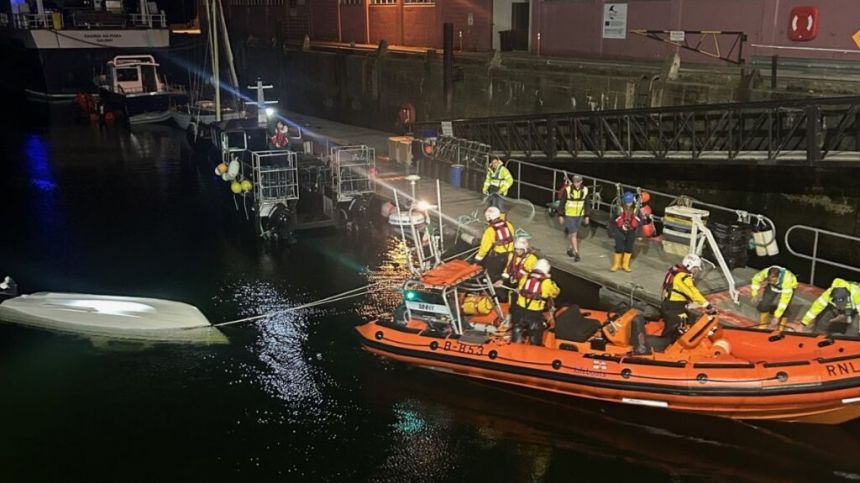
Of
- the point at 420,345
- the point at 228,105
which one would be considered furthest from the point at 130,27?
the point at 420,345

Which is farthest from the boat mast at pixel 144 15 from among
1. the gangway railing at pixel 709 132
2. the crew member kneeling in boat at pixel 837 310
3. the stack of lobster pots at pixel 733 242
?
the crew member kneeling in boat at pixel 837 310

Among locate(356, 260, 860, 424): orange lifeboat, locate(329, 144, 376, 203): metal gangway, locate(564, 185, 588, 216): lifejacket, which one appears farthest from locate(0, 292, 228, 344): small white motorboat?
locate(564, 185, 588, 216): lifejacket

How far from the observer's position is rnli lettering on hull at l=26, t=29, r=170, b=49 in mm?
49094

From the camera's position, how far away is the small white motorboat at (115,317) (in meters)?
13.2

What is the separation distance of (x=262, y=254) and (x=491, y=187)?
5.98m

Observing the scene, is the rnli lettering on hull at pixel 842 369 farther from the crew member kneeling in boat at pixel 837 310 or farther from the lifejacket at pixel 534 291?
the lifejacket at pixel 534 291

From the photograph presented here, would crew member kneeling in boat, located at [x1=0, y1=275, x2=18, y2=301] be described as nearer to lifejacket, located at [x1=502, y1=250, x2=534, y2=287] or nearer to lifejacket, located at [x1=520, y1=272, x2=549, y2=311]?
lifejacket, located at [x1=502, y1=250, x2=534, y2=287]

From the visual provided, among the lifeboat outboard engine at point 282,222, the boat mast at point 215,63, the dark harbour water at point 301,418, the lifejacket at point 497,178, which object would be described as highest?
the boat mast at point 215,63

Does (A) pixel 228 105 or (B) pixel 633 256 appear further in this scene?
(A) pixel 228 105

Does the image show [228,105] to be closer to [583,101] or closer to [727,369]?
[583,101]

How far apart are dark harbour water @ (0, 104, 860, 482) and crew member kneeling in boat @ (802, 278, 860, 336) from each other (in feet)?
4.58

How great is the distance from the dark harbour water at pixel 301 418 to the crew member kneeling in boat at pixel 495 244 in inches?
83.3

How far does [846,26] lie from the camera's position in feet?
61.4

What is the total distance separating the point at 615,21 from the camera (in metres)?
24.7
